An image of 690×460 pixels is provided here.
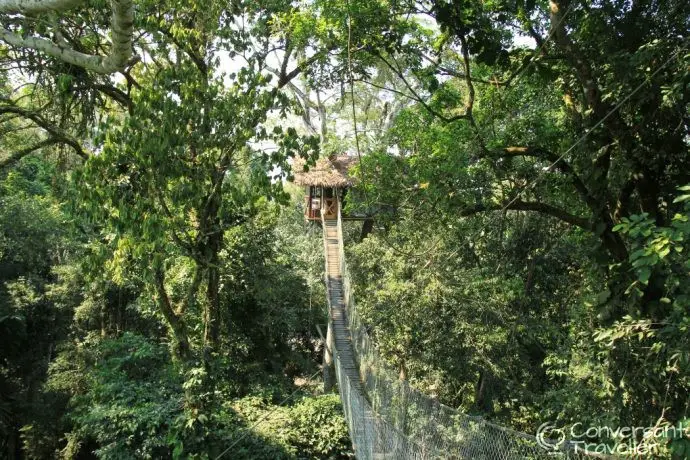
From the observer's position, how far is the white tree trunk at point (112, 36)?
5.13ft

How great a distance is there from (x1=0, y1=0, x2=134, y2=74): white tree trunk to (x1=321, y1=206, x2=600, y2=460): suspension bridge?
6.74ft

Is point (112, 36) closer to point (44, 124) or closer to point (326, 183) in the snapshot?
point (44, 124)

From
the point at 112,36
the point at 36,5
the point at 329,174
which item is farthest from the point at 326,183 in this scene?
the point at 36,5

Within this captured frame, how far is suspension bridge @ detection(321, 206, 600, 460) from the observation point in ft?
8.05

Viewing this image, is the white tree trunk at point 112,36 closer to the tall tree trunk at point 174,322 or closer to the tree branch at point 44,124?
the tree branch at point 44,124

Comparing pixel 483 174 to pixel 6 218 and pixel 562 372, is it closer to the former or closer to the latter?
pixel 562 372

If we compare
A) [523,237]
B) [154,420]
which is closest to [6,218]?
[154,420]

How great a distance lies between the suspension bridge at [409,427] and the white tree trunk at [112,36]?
2.05 meters

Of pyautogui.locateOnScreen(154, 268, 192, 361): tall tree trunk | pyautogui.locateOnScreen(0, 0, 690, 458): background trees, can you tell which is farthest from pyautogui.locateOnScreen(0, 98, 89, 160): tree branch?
pyautogui.locateOnScreen(154, 268, 192, 361): tall tree trunk

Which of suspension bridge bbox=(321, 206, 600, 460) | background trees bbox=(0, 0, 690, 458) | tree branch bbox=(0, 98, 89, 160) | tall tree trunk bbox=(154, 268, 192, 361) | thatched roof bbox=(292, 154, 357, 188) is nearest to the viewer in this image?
suspension bridge bbox=(321, 206, 600, 460)

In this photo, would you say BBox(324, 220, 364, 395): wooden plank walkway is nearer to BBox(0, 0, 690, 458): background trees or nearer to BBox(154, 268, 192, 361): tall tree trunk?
BBox(0, 0, 690, 458): background trees

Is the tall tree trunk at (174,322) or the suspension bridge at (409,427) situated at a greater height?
the tall tree trunk at (174,322)

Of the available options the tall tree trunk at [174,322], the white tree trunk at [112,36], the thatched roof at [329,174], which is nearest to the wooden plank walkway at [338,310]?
the thatched roof at [329,174]

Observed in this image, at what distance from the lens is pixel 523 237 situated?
4504 millimetres
